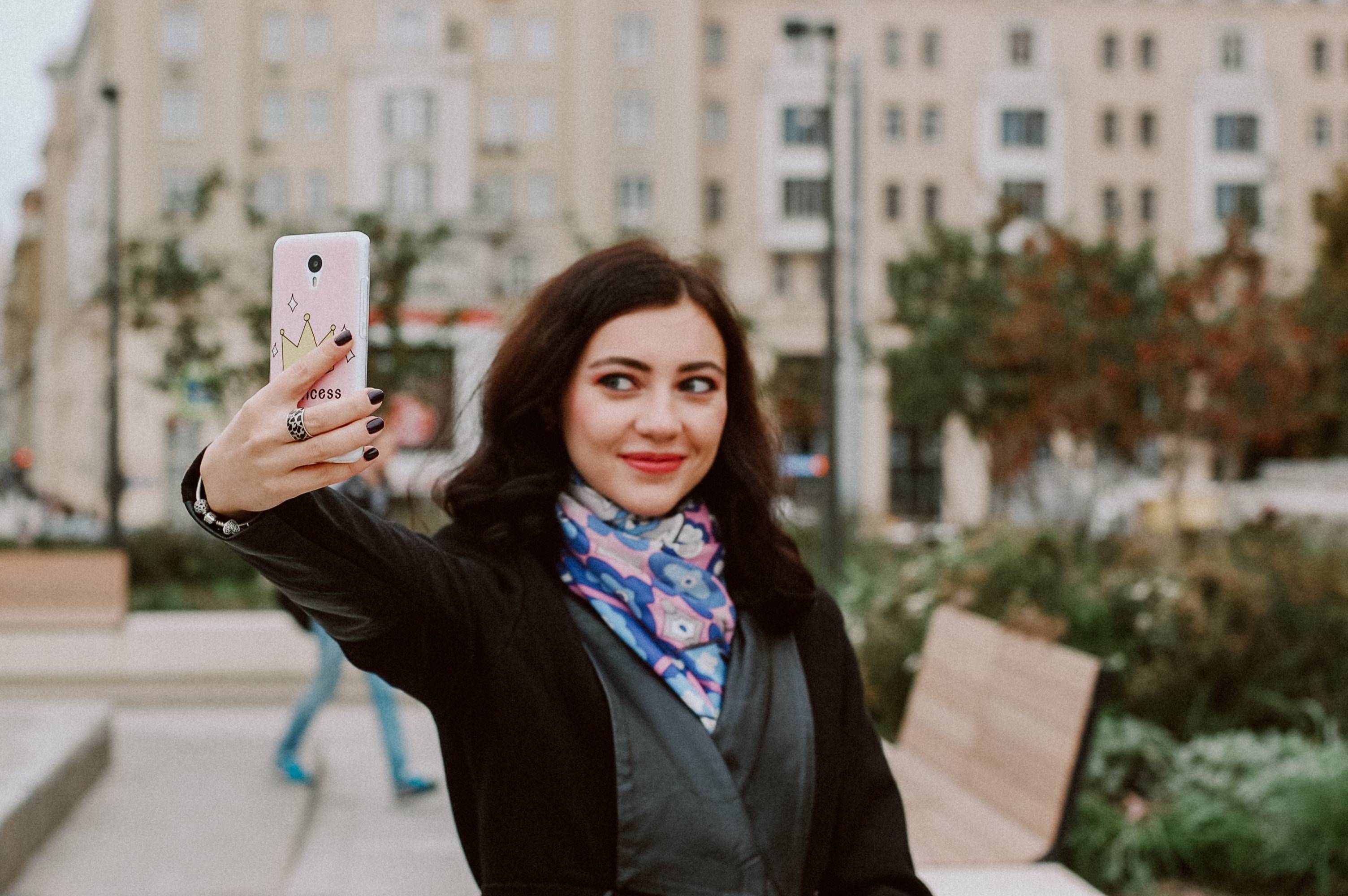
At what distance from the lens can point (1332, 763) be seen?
5070mm

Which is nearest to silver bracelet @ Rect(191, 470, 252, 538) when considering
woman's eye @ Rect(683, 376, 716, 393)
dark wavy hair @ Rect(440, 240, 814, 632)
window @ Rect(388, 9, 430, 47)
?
dark wavy hair @ Rect(440, 240, 814, 632)

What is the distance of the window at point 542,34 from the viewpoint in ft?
142

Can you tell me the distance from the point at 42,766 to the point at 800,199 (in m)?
40.9

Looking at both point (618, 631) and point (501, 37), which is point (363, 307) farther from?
point (501, 37)

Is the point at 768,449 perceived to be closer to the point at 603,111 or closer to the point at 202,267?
the point at 202,267

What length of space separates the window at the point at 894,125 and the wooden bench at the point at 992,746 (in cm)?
4258

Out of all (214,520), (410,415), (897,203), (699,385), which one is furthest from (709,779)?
(897,203)

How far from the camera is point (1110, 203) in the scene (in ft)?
153

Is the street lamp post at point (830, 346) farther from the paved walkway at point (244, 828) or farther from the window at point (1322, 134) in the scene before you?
the window at point (1322, 134)

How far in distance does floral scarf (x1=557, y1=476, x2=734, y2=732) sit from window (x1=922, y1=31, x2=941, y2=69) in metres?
47.1

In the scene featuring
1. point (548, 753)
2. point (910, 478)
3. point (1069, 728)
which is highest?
point (548, 753)

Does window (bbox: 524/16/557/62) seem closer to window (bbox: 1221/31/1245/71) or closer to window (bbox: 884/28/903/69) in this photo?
window (bbox: 884/28/903/69)

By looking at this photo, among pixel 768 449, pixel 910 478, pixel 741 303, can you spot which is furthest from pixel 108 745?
pixel 910 478

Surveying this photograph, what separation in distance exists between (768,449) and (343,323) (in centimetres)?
107
